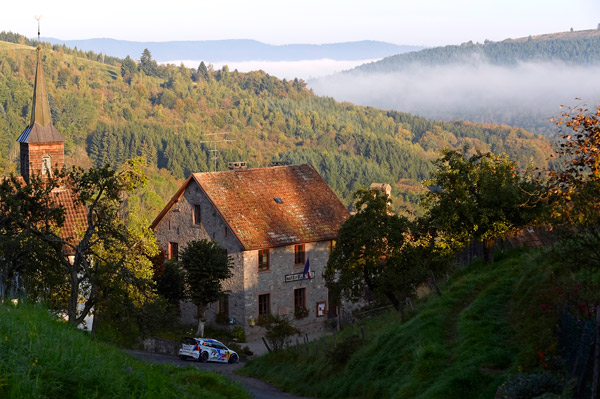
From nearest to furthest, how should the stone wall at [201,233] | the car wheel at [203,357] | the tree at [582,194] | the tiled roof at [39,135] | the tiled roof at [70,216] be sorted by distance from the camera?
the tree at [582,194], the car wheel at [203,357], the tiled roof at [70,216], the stone wall at [201,233], the tiled roof at [39,135]

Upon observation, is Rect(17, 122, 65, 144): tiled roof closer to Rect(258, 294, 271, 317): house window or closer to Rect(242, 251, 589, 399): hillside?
Rect(258, 294, 271, 317): house window

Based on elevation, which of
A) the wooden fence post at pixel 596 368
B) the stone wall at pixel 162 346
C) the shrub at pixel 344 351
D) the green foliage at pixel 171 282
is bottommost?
the stone wall at pixel 162 346

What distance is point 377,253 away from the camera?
29.7m

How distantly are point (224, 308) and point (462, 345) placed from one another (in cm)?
2678

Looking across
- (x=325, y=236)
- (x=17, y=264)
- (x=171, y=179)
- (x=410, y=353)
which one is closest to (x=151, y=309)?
(x=17, y=264)

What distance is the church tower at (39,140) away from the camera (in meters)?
50.0

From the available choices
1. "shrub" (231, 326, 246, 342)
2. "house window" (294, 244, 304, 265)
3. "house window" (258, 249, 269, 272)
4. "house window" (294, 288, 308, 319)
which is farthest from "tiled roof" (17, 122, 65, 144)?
"house window" (294, 288, 308, 319)

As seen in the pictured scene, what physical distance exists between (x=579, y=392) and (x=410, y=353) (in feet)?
22.5

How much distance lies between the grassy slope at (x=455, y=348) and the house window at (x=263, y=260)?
703 inches

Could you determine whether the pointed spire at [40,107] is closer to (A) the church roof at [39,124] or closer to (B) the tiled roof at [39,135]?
(A) the church roof at [39,124]

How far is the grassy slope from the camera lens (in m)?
16.2

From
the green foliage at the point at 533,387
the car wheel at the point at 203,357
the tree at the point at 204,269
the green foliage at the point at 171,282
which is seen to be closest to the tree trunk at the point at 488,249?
the green foliage at the point at 533,387

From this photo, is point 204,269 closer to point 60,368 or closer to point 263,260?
point 263,260

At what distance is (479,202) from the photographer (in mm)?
26156
